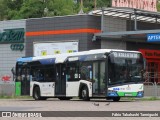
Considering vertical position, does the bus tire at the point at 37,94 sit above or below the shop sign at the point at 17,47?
below

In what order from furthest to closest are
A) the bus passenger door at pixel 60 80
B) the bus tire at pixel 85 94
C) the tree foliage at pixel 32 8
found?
the tree foliage at pixel 32 8 < the bus passenger door at pixel 60 80 < the bus tire at pixel 85 94

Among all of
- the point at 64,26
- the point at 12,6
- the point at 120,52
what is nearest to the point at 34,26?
the point at 64,26

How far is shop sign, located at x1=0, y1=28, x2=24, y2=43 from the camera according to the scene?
1841 inches

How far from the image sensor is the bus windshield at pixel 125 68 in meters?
29.1

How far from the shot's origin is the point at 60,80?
32.5 meters

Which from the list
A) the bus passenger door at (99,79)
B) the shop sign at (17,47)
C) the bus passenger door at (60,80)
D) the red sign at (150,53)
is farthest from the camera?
the shop sign at (17,47)

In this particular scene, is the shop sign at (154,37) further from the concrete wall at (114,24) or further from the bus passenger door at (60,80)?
the bus passenger door at (60,80)

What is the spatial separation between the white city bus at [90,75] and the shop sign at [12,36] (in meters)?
12.3

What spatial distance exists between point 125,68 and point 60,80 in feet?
16.3

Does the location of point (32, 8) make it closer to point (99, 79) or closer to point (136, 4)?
point (136, 4)

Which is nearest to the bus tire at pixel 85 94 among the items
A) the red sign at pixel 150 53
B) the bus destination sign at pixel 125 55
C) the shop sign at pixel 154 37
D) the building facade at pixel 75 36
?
the bus destination sign at pixel 125 55

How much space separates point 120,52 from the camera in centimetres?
2958

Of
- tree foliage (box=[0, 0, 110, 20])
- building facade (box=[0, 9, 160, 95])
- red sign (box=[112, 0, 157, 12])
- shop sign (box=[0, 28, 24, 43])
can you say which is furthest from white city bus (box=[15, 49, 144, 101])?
tree foliage (box=[0, 0, 110, 20])

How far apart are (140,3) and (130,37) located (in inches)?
259
